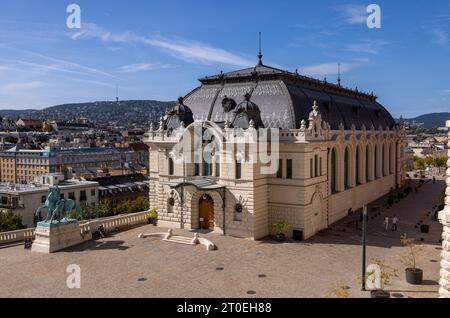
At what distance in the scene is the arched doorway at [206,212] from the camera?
47.0 metres

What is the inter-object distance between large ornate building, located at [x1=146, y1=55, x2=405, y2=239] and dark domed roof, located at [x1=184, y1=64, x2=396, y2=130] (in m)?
0.11

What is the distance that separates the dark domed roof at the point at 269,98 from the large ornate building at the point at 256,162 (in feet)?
0.37

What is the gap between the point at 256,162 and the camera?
43.8 m

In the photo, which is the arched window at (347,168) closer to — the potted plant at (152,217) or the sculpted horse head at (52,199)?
the potted plant at (152,217)

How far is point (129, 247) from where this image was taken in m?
40.8

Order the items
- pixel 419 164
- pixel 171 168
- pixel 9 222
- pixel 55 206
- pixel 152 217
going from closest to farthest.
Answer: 1. pixel 55 206
2. pixel 171 168
3. pixel 152 217
4. pixel 9 222
5. pixel 419 164

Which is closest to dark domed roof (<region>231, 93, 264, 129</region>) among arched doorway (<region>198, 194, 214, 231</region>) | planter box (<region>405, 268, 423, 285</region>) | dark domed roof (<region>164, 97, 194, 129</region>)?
dark domed roof (<region>164, 97, 194, 129</region>)

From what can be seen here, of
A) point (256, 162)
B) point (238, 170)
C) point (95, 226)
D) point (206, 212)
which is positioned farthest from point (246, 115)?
point (95, 226)

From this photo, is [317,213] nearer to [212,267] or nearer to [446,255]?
[212,267]

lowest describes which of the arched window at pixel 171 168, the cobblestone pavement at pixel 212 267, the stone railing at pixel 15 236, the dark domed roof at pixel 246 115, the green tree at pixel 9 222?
the green tree at pixel 9 222

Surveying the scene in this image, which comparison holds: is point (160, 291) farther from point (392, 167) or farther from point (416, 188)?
point (416, 188)

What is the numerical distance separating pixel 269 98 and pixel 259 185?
10.1 metres

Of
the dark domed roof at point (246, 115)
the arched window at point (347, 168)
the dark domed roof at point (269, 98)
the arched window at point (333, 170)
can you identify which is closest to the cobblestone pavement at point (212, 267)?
the arched window at point (333, 170)

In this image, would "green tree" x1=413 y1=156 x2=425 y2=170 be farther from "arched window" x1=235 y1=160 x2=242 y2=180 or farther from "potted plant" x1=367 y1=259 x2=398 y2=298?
"potted plant" x1=367 y1=259 x2=398 y2=298
